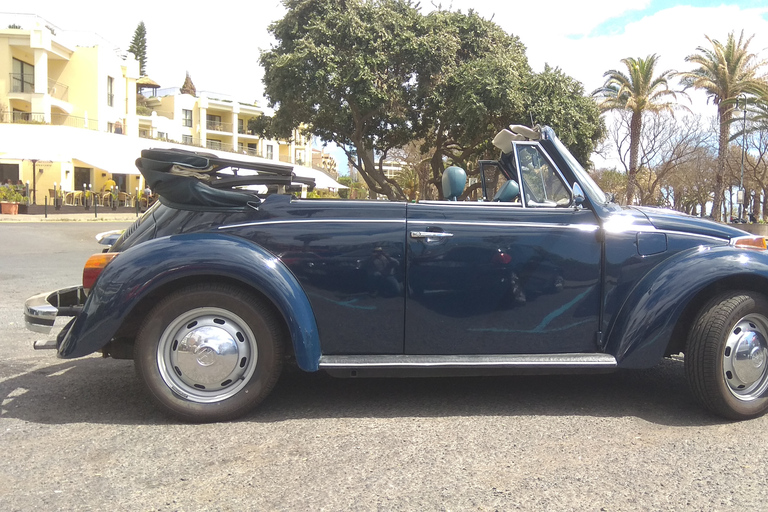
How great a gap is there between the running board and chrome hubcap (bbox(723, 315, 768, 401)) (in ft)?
2.16

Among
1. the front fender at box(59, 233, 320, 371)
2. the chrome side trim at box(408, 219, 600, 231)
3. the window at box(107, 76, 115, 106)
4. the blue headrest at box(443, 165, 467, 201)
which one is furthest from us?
the window at box(107, 76, 115, 106)

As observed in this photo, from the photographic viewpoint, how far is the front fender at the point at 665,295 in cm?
354

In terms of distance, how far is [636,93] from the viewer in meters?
31.9

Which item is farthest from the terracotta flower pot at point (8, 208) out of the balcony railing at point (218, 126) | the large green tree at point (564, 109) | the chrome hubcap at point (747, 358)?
the balcony railing at point (218, 126)

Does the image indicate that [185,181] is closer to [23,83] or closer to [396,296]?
[396,296]

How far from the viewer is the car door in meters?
3.56

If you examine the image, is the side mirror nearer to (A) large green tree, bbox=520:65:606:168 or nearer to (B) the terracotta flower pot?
(A) large green tree, bbox=520:65:606:168

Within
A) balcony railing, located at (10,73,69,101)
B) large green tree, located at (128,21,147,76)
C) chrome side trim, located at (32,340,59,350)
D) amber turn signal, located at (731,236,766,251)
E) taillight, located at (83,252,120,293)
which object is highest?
large green tree, located at (128,21,147,76)

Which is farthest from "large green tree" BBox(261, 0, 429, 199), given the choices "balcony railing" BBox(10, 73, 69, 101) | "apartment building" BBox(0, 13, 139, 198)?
"balcony railing" BBox(10, 73, 69, 101)

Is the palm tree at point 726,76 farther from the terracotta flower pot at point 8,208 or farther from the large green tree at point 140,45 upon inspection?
the large green tree at point 140,45

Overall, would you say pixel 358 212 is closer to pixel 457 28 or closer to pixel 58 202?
pixel 457 28

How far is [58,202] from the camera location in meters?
31.0

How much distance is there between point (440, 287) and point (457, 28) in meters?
20.4

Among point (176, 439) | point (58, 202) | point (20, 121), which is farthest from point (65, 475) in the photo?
point (20, 121)
